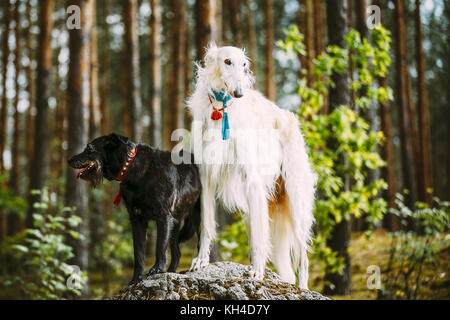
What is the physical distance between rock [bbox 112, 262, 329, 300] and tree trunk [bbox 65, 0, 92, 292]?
4110mm

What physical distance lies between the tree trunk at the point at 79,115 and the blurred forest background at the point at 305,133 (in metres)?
0.03

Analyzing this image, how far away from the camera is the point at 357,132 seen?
6438 millimetres

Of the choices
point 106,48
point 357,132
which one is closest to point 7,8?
point 106,48

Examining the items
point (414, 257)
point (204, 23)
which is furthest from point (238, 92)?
point (414, 257)

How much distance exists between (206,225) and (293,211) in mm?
1110

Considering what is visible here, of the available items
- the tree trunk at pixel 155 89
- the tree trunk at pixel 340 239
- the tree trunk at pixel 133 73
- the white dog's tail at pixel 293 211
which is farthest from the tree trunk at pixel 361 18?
the tree trunk at pixel 155 89

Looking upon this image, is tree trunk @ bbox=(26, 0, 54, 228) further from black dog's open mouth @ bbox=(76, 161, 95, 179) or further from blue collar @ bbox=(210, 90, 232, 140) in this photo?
blue collar @ bbox=(210, 90, 232, 140)

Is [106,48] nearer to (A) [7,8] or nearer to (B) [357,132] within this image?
(A) [7,8]

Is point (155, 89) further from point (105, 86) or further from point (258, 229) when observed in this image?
point (258, 229)

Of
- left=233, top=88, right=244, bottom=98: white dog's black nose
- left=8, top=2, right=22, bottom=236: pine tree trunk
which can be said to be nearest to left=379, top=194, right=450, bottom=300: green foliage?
left=233, top=88, right=244, bottom=98: white dog's black nose

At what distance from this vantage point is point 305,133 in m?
6.41

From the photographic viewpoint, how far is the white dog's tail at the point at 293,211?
4.86 m

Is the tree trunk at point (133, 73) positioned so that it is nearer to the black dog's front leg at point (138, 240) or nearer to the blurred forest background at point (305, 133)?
the blurred forest background at point (305, 133)
